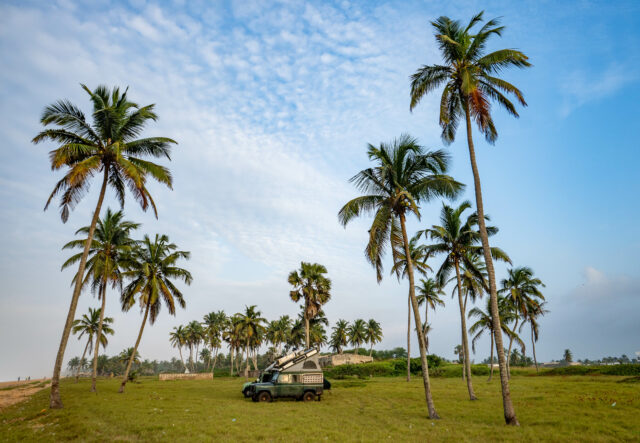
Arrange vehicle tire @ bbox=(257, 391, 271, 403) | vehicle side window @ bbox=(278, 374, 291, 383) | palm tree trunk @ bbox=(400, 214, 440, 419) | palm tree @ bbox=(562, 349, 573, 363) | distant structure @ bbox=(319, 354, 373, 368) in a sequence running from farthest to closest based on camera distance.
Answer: palm tree @ bbox=(562, 349, 573, 363)
distant structure @ bbox=(319, 354, 373, 368)
vehicle side window @ bbox=(278, 374, 291, 383)
vehicle tire @ bbox=(257, 391, 271, 403)
palm tree trunk @ bbox=(400, 214, 440, 419)

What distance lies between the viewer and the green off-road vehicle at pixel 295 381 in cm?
2306

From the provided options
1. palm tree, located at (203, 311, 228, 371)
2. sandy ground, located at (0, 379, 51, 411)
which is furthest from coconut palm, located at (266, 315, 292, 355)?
sandy ground, located at (0, 379, 51, 411)

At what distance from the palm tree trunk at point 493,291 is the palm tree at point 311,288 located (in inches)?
988

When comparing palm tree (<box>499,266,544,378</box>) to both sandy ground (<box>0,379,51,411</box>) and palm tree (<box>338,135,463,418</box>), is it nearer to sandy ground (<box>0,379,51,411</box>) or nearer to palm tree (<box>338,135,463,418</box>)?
palm tree (<box>338,135,463,418</box>)

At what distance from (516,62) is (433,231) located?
1137 centimetres

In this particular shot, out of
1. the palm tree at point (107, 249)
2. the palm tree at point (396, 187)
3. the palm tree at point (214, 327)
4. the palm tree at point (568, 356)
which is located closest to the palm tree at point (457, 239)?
the palm tree at point (396, 187)

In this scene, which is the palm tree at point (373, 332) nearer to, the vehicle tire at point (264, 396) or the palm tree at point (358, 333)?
the palm tree at point (358, 333)

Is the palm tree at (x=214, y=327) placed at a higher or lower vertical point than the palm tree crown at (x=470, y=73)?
lower

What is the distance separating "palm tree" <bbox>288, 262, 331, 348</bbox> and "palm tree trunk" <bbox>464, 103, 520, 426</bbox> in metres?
25.1

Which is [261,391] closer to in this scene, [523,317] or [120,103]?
[120,103]

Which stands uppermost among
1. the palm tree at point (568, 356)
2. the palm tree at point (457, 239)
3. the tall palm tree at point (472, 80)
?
the tall palm tree at point (472, 80)

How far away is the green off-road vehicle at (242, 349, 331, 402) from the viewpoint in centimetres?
2306

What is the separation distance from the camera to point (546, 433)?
38.8 feet

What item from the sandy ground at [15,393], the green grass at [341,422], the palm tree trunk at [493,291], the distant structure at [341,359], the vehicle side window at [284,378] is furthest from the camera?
the distant structure at [341,359]
